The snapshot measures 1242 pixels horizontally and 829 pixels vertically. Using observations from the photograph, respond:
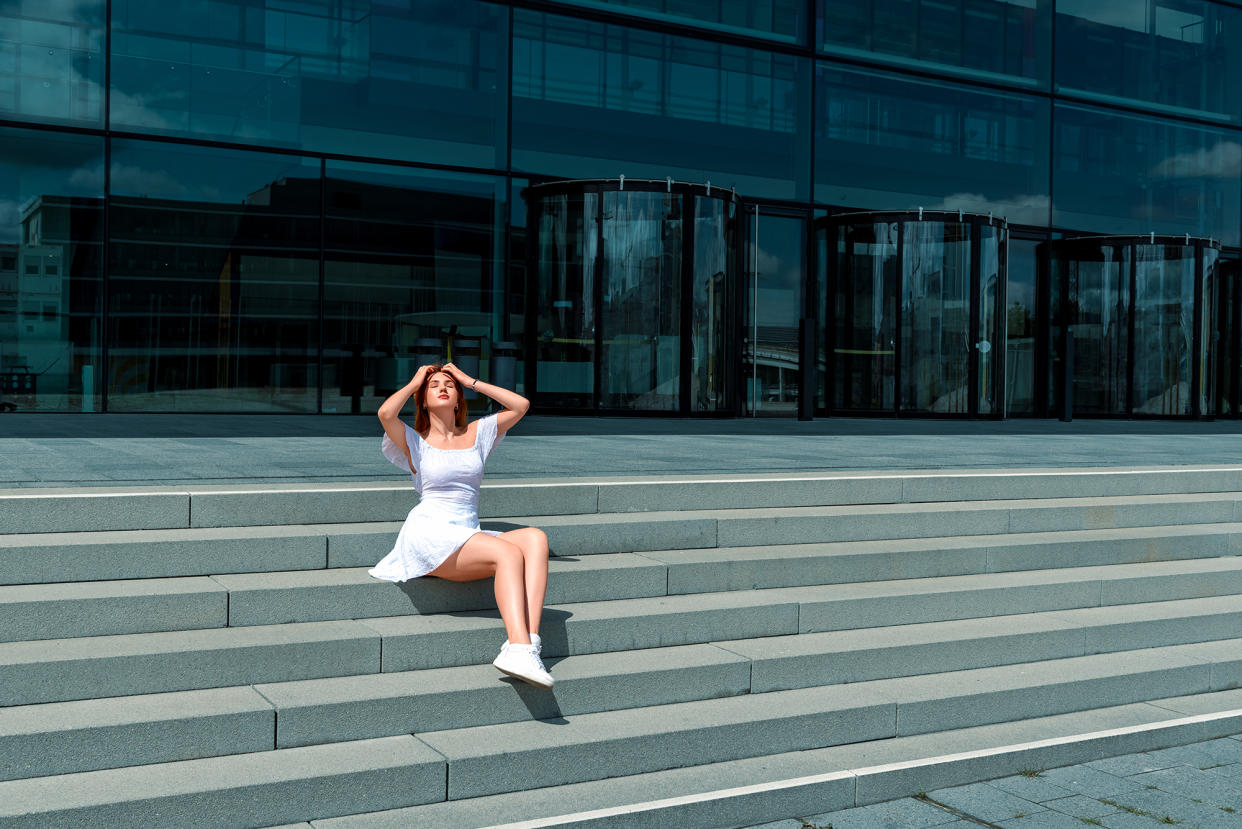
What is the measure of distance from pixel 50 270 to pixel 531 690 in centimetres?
1118

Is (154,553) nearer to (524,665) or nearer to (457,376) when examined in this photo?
(457,376)

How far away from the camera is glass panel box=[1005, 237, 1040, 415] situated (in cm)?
1953

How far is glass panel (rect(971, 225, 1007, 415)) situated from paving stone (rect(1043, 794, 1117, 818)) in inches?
546

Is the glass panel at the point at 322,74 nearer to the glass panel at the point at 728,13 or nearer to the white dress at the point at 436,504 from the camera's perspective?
the glass panel at the point at 728,13

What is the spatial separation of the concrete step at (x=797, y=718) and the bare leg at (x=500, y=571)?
419 mm

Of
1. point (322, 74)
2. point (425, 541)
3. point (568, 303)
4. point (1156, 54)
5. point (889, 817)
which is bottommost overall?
point (889, 817)

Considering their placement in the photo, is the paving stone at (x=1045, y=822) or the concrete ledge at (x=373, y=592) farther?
the concrete ledge at (x=373, y=592)

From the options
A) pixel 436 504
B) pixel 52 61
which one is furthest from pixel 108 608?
pixel 52 61

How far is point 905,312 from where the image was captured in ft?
58.5

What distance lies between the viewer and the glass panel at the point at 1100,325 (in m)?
19.8

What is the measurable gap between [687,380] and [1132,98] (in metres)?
10.7

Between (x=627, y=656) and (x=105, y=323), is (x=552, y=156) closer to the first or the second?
(x=105, y=323)

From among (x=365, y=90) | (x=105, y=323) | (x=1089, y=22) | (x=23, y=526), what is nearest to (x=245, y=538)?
(x=23, y=526)

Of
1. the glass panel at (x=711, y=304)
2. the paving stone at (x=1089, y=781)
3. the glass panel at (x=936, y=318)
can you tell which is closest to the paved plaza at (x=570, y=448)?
the glass panel at (x=711, y=304)
